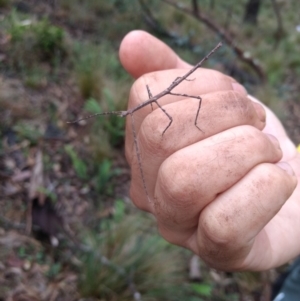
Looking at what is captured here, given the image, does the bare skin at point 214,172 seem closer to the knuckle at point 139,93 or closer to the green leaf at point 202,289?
the knuckle at point 139,93

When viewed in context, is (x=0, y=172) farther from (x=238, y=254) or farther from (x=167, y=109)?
(x=238, y=254)

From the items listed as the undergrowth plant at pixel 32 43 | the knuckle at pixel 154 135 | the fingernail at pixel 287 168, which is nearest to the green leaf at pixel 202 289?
the fingernail at pixel 287 168

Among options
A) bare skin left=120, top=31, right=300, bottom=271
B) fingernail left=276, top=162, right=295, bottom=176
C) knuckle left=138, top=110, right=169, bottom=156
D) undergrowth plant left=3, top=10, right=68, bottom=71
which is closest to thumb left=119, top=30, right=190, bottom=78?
bare skin left=120, top=31, right=300, bottom=271

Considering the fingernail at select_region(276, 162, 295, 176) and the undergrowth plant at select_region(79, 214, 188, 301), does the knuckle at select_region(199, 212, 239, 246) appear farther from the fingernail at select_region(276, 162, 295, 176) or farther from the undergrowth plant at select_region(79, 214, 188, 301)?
the undergrowth plant at select_region(79, 214, 188, 301)

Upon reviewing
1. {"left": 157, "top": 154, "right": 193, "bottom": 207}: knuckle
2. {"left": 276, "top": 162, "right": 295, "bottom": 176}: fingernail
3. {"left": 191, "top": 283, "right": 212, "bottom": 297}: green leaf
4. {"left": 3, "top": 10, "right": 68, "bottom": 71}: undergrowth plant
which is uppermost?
{"left": 276, "top": 162, "right": 295, "bottom": 176}: fingernail

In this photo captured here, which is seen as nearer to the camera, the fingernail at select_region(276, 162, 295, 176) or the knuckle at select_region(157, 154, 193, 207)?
the knuckle at select_region(157, 154, 193, 207)

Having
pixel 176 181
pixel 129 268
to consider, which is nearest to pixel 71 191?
pixel 129 268
